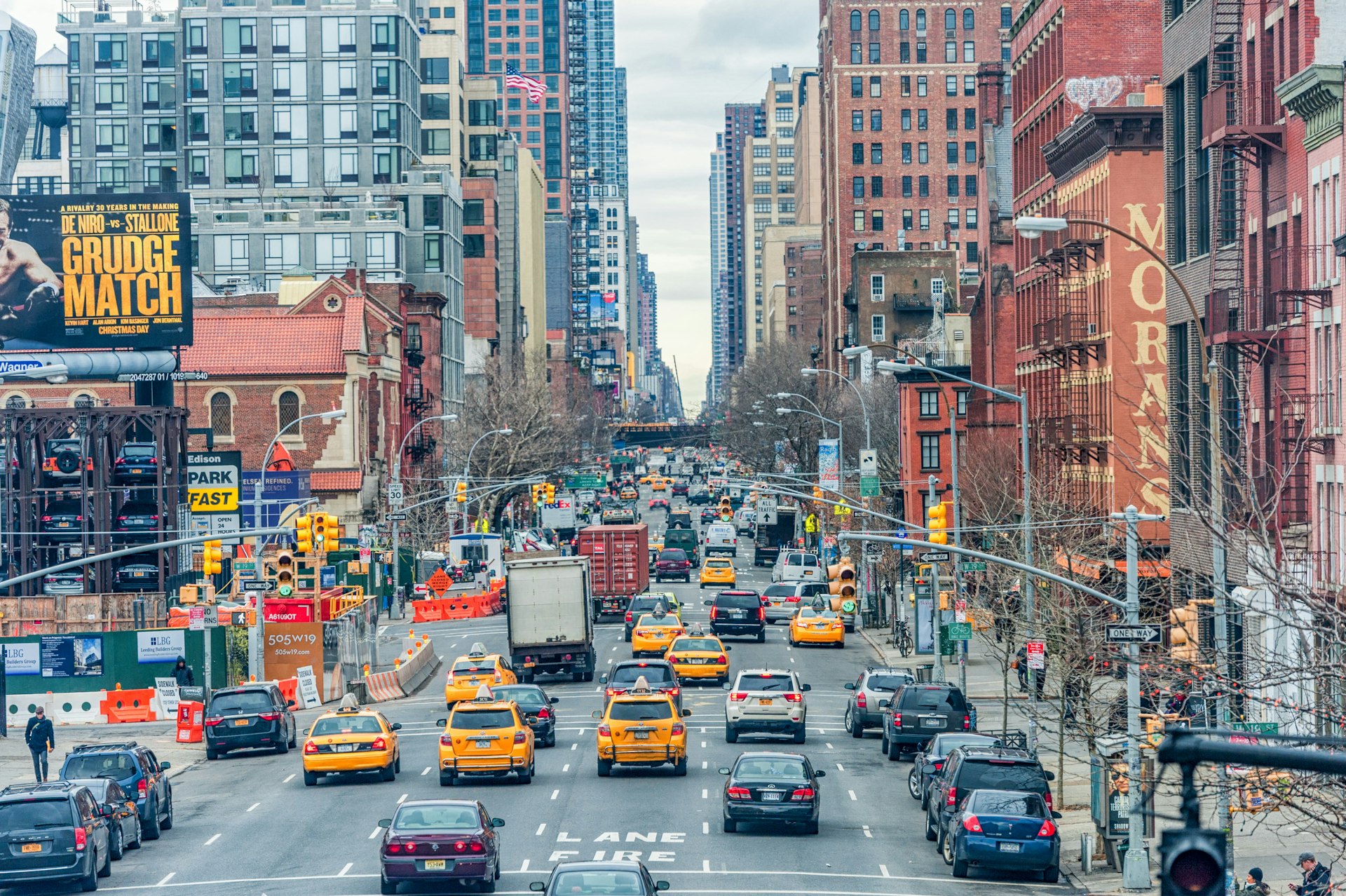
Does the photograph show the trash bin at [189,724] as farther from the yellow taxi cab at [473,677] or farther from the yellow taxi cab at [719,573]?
the yellow taxi cab at [719,573]

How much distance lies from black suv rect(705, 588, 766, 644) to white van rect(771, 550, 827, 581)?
1972 centimetres

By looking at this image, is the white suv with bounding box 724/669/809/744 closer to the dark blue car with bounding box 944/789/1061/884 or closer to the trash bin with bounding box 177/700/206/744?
the dark blue car with bounding box 944/789/1061/884

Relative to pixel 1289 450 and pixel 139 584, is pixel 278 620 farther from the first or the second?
pixel 1289 450

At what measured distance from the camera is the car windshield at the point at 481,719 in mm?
34188

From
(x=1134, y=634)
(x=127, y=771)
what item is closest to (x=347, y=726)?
(x=127, y=771)

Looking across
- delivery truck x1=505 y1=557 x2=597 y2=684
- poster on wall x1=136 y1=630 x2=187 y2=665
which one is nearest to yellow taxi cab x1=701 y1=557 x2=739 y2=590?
delivery truck x1=505 y1=557 x2=597 y2=684

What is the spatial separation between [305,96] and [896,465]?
56987 millimetres

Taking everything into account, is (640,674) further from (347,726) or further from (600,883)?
(600,883)

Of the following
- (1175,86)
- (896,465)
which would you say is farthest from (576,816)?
(896,465)

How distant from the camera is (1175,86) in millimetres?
47938

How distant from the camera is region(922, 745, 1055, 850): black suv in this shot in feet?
89.1

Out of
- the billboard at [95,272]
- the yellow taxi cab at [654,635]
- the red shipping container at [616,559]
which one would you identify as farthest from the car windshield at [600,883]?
the red shipping container at [616,559]

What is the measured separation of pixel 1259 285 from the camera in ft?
128

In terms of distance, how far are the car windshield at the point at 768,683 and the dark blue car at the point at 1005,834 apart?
13.3 meters
